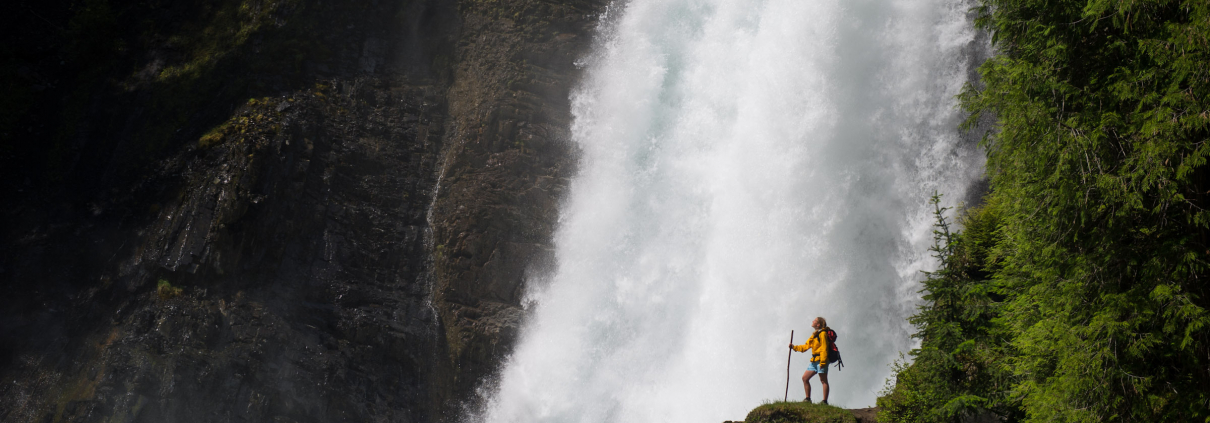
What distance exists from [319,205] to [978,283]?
48.1 ft

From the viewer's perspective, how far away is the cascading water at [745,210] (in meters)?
15.0

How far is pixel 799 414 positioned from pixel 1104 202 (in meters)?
4.92

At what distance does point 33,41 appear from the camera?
19.9 m

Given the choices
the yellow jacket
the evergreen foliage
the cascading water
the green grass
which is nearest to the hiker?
the yellow jacket

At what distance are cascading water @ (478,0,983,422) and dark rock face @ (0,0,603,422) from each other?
4.64ft

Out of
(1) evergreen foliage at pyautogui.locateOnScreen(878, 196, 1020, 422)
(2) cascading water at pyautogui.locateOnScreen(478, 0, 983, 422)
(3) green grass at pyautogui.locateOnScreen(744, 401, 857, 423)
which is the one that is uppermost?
(2) cascading water at pyautogui.locateOnScreen(478, 0, 983, 422)

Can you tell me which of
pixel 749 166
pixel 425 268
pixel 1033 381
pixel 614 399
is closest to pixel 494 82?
pixel 425 268

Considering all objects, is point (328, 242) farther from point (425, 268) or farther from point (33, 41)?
point (33, 41)

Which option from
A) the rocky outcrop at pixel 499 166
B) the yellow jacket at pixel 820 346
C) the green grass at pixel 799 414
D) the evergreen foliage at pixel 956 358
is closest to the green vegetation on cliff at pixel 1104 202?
the evergreen foliage at pixel 956 358

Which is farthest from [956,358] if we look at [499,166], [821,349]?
[499,166]

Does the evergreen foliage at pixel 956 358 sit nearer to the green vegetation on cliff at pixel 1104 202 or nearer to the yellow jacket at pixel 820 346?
the green vegetation on cliff at pixel 1104 202

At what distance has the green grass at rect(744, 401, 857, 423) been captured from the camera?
10.2m

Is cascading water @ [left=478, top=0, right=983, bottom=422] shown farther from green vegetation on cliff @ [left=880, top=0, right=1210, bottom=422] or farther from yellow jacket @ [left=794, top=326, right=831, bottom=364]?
green vegetation on cliff @ [left=880, top=0, right=1210, bottom=422]

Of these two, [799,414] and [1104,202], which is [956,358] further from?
[1104,202]
